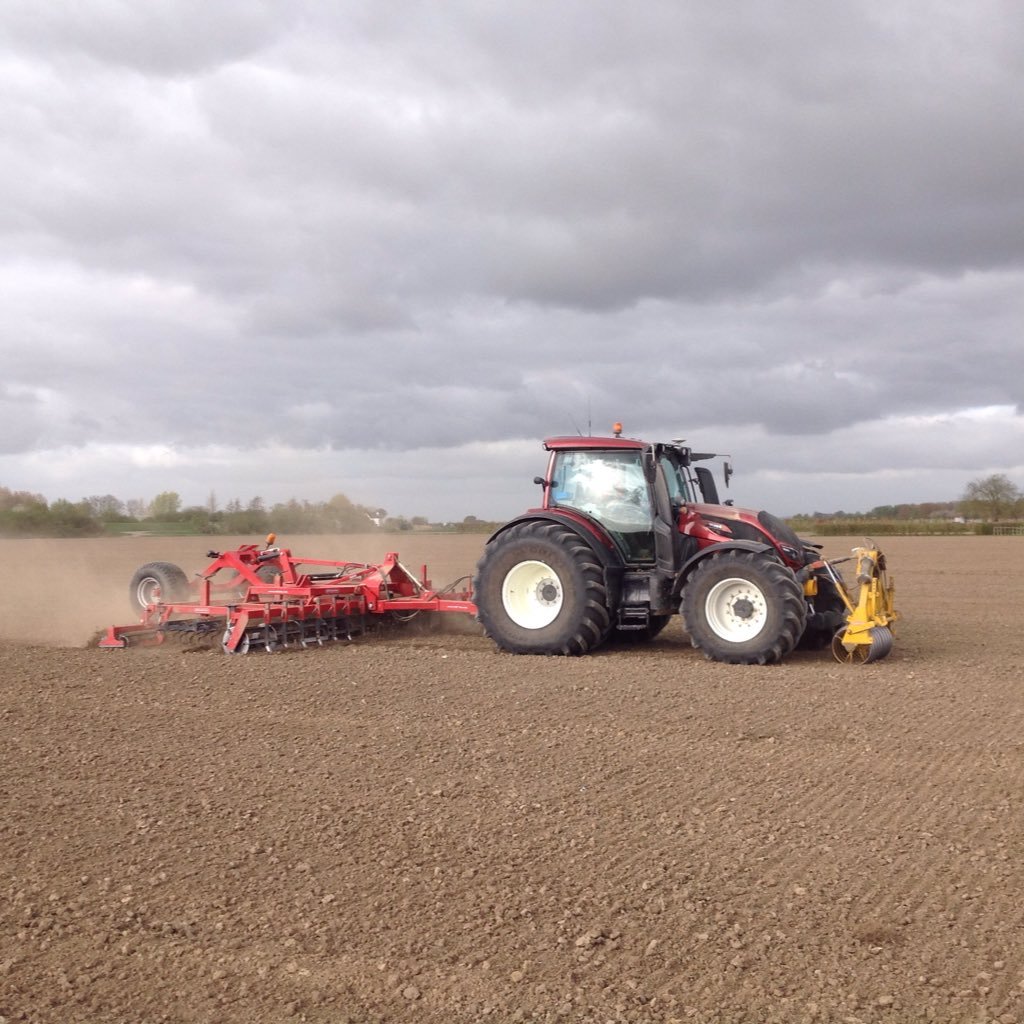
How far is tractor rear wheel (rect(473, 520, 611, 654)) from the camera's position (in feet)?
33.9

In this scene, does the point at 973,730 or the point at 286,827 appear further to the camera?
the point at 973,730

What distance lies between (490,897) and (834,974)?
4.34ft

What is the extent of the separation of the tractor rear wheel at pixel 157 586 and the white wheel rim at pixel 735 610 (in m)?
6.23

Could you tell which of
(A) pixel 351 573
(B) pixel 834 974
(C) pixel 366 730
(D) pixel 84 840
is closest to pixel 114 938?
(D) pixel 84 840

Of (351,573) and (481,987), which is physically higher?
(351,573)

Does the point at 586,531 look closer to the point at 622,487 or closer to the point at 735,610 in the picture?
the point at 622,487

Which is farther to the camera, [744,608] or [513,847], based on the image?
[744,608]

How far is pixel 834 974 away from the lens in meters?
3.58

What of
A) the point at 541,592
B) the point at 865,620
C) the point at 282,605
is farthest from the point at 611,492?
the point at 282,605

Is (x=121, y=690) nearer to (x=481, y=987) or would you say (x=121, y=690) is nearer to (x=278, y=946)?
(x=278, y=946)

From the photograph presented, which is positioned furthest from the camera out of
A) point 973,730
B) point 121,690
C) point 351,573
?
point 351,573

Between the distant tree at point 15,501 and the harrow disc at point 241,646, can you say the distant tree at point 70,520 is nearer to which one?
the distant tree at point 15,501

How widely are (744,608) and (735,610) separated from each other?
86mm

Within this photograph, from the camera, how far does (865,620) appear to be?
32.1ft
